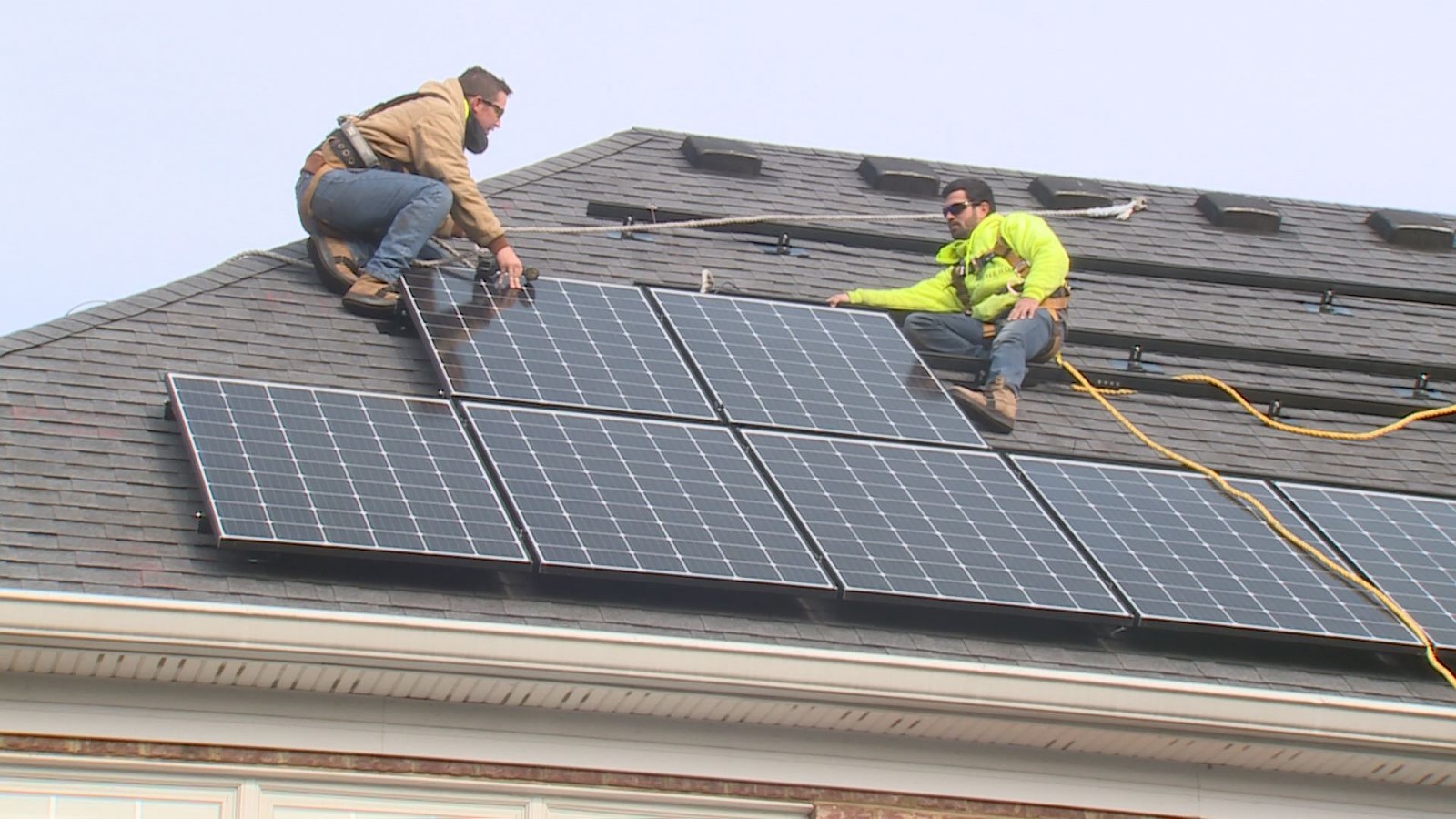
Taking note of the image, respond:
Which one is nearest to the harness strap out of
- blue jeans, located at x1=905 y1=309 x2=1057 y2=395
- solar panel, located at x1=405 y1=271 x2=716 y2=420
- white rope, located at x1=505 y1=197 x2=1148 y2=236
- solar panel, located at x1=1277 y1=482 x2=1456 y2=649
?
blue jeans, located at x1=905 y1=309 x2=1057 y2=395

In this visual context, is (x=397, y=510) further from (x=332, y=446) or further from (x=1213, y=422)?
(x=1213, y=422)

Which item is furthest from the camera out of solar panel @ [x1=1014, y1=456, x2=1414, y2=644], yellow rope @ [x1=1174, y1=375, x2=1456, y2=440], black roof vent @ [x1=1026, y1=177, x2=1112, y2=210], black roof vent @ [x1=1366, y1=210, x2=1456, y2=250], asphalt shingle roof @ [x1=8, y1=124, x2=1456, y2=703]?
black roof vent @ [x1=1366, y1=210, x2=1456, y2=250]

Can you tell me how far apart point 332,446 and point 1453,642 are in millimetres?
5741

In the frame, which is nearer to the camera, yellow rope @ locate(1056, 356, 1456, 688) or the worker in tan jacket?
yellow rope @ locate(1056, 356, 1456, 688)

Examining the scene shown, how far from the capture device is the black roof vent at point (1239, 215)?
19344 millimetres

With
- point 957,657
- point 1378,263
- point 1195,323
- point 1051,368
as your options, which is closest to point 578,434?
point 957,657

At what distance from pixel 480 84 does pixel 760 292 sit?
2.16 meters

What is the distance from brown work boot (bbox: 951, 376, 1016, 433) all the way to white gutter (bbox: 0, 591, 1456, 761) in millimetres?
2956

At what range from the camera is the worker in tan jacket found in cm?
1479

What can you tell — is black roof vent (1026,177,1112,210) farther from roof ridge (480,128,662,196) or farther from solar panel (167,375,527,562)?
solar panel (167,375,527,562)

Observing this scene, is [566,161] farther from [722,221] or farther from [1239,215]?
[1239,215]

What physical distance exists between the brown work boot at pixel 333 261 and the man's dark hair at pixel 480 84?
56.3 inches

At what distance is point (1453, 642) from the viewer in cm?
1320

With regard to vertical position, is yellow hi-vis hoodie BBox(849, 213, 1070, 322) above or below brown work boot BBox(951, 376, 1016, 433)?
above
